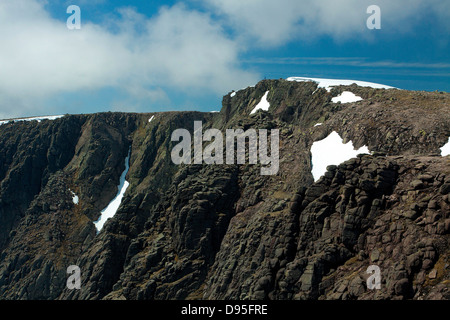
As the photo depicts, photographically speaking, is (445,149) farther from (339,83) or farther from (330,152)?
(339,83)

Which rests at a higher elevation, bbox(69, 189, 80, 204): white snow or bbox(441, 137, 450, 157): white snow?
bbox(441, 137, 450, 157): white snow

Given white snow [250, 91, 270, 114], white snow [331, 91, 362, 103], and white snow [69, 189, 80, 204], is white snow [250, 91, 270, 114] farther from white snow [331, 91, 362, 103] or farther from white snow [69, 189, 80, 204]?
white snow [69, 189, 80, 204]

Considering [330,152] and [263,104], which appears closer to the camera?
[330,152]

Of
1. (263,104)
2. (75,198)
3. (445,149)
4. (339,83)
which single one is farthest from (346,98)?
(75,198)

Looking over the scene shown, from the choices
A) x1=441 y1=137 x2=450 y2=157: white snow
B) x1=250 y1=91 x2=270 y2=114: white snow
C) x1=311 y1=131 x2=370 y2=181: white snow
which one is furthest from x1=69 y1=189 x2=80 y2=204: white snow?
x1=441 y1=137 x2=450 y2=157: white snow

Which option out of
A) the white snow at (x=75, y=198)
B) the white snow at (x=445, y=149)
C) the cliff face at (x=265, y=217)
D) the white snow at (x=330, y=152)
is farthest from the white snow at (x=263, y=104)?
the white snow at (x=75, y=198)
